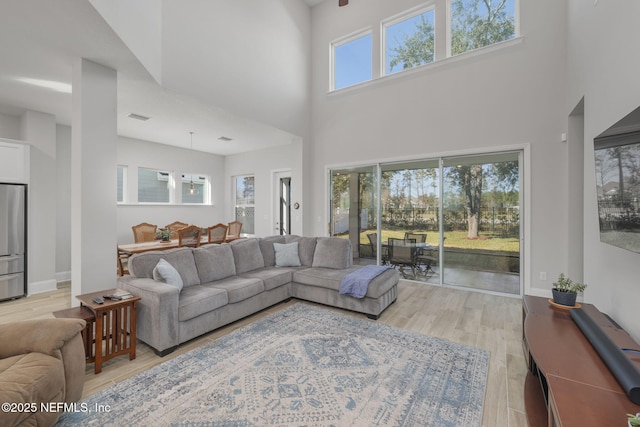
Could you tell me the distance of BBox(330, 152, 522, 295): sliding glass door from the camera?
4188mm

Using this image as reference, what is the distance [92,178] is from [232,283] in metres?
1.86

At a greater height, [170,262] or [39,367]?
[170,262]

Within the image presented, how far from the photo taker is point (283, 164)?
679 cm

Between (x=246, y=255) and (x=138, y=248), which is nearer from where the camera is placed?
(x=246, y=255)

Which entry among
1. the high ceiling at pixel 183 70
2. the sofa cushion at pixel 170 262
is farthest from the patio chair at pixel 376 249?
the sofa cushion at pixel 170 262

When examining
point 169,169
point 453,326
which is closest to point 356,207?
point 453,326

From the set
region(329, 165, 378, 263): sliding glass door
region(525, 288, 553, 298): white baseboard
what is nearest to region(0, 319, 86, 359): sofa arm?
region(329, 165, 378, 263): sliding glass door

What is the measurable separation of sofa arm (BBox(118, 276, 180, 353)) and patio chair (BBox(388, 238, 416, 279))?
12.7 feet

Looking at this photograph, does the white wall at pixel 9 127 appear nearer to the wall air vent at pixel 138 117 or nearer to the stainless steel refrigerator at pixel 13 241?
the stainless steel refrigerator at pixel 13 241

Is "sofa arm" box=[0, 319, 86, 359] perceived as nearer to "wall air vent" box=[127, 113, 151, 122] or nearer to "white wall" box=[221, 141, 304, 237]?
"wall air vent" box=[127, 113, 151, 122]

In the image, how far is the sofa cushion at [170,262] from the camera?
2.90 m

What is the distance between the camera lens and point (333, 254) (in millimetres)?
4133

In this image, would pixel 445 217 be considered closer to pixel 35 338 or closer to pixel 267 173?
pixel 267 173

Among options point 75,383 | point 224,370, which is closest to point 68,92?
point 75,383
